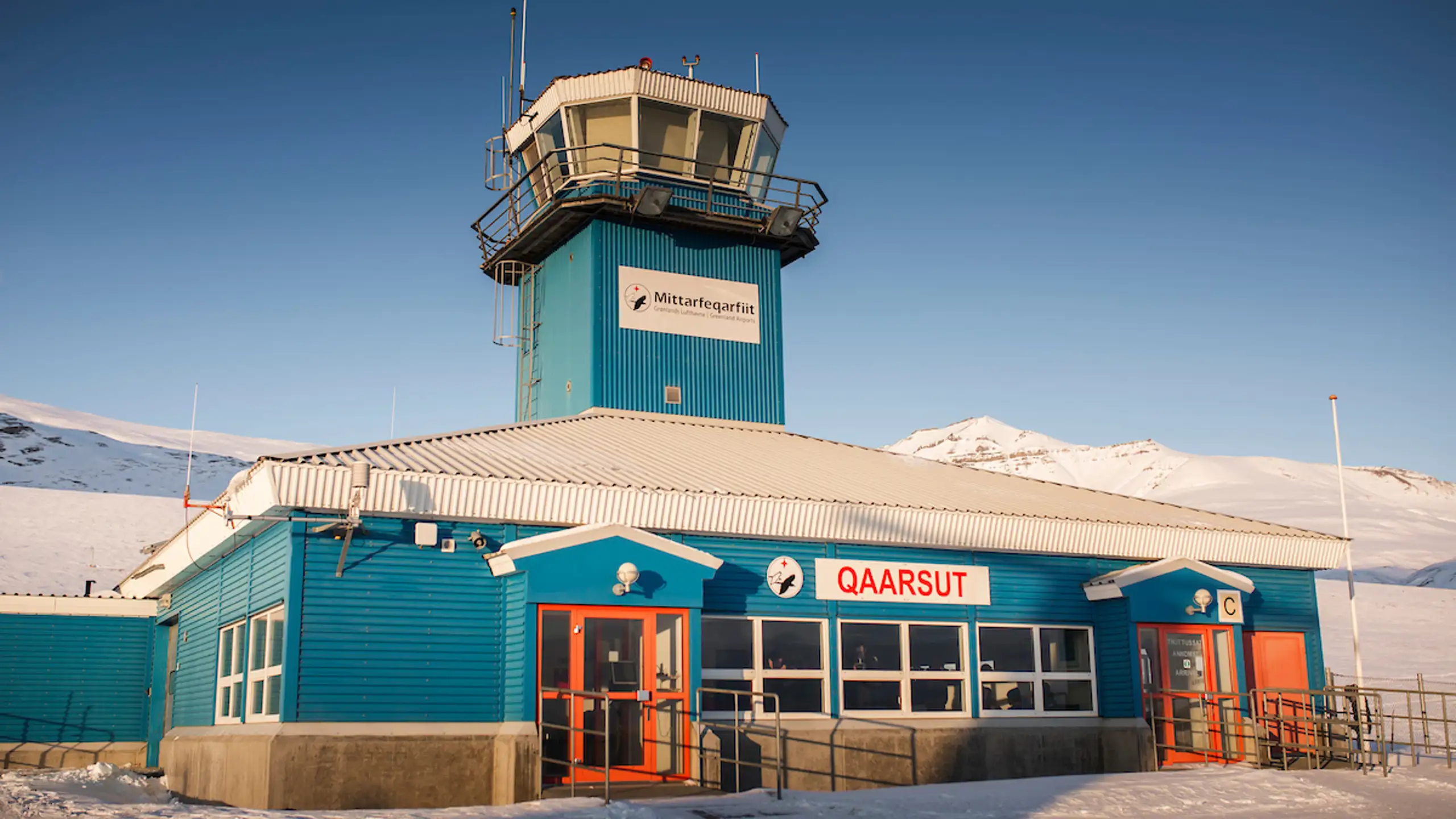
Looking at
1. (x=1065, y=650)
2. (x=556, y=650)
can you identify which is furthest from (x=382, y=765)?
(x=1065, y=650)

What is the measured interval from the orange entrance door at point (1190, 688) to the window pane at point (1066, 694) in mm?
886

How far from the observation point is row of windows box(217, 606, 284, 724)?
15.7 metres

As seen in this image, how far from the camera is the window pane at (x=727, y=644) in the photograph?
17141 mm

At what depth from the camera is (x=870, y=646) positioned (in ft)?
60.0

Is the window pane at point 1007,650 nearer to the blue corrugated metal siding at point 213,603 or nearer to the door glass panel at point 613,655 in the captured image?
the door glass panel at point 613,655

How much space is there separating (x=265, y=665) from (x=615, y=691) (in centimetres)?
456

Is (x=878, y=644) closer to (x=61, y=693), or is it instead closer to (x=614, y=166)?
(x=614, y=166)

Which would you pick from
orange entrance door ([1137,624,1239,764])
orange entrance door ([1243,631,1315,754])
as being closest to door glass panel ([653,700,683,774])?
orange entrance door ([1137,624,1239,764])

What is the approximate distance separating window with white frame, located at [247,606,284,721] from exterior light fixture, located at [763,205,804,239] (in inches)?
482

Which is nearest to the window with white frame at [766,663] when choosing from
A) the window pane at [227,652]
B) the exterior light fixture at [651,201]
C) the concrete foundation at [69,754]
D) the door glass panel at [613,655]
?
the door glass panel at [613,655]

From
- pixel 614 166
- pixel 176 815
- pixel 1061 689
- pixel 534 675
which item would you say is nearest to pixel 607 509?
pixel 534 675

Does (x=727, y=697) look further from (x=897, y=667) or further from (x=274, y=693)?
(x=274, y=693)

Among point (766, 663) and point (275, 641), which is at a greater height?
point (275, 641)

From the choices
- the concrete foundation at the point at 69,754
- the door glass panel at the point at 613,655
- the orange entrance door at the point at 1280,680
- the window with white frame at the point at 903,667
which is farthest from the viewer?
the concrete foundation at the point at 69,754
